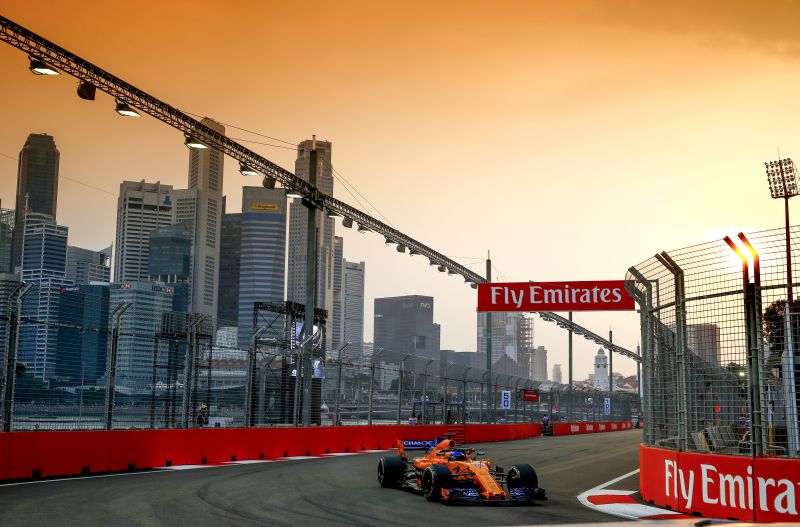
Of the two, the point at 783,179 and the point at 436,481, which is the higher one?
the point at 783,179

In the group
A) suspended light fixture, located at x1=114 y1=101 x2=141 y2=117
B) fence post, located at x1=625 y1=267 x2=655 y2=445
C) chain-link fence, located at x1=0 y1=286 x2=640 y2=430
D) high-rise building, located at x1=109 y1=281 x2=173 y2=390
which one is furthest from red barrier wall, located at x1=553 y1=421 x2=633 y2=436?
fence post, located at x1=625 y1=267 x2=655 y2=445

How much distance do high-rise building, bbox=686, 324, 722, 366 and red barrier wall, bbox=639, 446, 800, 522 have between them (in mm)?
1310

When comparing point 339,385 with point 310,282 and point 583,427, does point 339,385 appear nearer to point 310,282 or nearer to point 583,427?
point 310,282

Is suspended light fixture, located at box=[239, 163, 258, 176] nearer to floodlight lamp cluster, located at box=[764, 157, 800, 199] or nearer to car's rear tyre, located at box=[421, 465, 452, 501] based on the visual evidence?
car's rear tyre, located at box=[421, 465, 452, 501]

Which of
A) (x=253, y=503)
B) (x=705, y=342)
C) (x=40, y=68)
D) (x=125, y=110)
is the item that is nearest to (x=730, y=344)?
(x=705, y=342)

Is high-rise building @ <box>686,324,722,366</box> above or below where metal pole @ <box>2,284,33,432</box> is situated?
above

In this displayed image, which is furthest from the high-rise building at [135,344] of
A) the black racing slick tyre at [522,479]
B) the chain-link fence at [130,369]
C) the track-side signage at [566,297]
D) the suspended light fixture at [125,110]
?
the track-side signage at [566,297]

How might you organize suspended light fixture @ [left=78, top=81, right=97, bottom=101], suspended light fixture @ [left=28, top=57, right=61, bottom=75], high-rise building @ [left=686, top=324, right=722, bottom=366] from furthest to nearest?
suspended light fixture @ [left=78, top=81, right=97, bottom=101], suspended light fixture @ [left=28, top=57, right=61, bottom=75], high-rise building @ [left=686, top=324, right=722, bottom=366]

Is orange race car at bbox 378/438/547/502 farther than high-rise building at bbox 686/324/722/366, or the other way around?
orange race car at bbox 378/438/547/502

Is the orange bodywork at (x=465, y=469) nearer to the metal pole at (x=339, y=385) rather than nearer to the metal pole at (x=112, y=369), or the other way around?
the metal pole at (x=112, y=369)

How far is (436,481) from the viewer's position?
13062mm

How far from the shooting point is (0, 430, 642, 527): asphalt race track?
10453 mm

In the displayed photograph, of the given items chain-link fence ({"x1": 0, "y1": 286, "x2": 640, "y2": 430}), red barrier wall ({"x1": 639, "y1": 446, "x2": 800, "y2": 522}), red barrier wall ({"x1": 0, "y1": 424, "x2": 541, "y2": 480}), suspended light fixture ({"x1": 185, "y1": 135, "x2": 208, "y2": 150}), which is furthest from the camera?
suspended light fixture ({"x1": 185, "y1": 135, "x2": 208, "y2": 150})

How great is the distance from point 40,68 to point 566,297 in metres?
15.8
